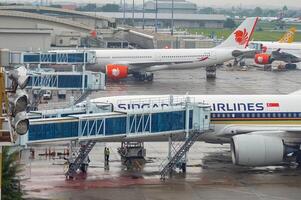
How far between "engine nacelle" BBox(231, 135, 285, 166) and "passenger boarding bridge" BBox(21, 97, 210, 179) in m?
1.79

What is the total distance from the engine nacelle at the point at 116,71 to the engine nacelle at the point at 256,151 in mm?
44717

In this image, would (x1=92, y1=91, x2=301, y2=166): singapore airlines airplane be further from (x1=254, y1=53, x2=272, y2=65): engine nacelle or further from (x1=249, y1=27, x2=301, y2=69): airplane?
(x1=249, y1=27, x2=301, y2=69): airplane

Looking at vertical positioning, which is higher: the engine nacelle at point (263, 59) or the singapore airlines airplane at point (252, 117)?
the singapore airlines airplane at point (252, 117)

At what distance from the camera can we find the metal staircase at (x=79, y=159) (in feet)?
125

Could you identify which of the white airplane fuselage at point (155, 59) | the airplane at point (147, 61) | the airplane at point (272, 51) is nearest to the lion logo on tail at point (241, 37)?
the airplane at point (147, 61)

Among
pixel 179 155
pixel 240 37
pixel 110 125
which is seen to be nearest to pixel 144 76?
pixel 240 37

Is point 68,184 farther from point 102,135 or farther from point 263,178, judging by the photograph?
point 263,178

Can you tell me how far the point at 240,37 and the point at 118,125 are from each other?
187ft

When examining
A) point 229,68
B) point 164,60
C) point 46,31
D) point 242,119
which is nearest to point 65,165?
point 242,119

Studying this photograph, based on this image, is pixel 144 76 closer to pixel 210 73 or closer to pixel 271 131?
pixel 210 73

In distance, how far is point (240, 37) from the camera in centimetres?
9225

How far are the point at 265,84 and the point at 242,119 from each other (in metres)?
43.7

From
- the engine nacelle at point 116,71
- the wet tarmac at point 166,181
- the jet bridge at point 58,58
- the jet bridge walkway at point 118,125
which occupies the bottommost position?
the wet tarmac at point 166,181

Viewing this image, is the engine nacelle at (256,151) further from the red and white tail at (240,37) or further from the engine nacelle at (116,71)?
the red and white tail at (240,37)
